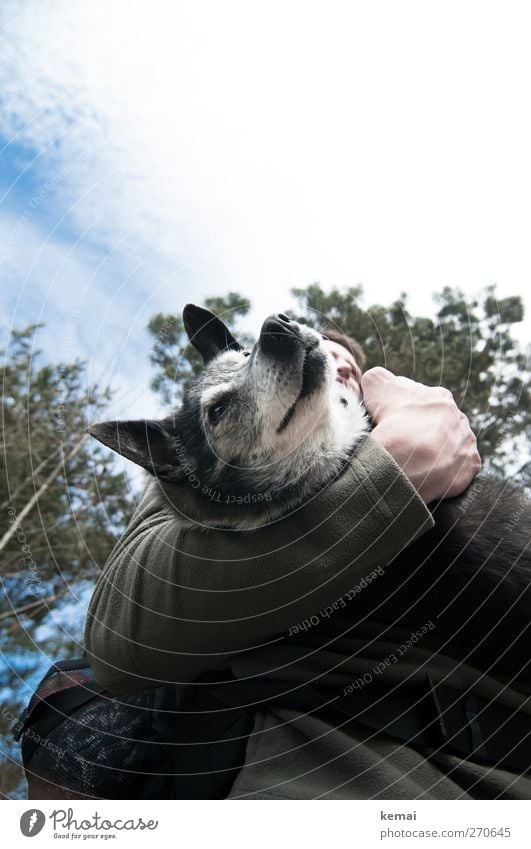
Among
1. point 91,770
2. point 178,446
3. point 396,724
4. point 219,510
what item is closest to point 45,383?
point 178,446

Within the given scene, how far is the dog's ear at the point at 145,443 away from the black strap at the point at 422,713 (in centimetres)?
74

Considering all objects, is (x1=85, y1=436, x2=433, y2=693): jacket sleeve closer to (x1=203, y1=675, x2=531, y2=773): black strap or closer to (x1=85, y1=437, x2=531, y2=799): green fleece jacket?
(x1=85, y1=437, x2=531, y2=799): green fleece jacket

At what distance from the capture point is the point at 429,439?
5.96 feet

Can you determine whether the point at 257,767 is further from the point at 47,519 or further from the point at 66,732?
the point at 47,519

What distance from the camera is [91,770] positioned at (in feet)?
6.27

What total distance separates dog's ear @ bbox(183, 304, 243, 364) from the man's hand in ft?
2.32

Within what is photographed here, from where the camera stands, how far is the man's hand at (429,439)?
5.92 ft
